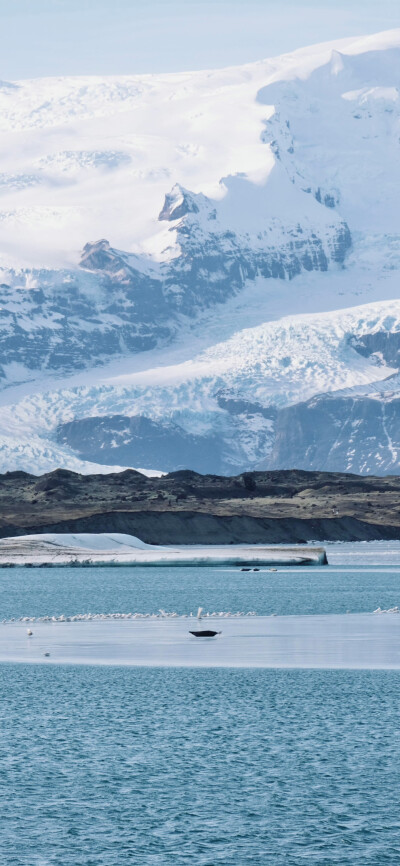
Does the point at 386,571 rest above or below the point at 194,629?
below

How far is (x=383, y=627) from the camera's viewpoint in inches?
2945

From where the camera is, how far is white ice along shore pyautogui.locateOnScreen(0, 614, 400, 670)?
58000 mm

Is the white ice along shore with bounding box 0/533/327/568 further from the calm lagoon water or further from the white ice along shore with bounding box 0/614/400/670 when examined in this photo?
the calm lagoon water

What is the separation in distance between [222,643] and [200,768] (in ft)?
94.1

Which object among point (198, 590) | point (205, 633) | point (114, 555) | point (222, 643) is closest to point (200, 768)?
point (222, 643)

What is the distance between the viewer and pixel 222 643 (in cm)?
6662

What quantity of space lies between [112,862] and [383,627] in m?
46.5

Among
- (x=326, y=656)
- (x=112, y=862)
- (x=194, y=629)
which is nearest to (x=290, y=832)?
(x=112, y=862)

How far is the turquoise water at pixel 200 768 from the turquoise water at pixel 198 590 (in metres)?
37.9

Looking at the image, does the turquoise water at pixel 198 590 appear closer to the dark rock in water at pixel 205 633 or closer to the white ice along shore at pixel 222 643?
the white ice along shore at pixel 222 643

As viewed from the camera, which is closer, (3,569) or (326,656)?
(326,656)

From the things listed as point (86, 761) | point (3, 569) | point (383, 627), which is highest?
point (86, 761)

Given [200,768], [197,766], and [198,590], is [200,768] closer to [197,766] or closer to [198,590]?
[197,766]

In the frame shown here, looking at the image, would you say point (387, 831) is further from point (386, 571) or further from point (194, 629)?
point (386, 571)
